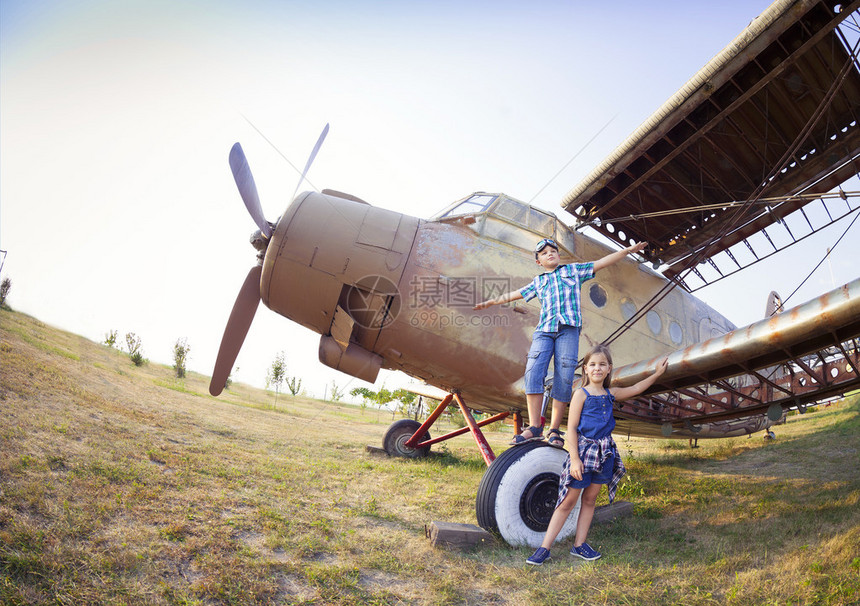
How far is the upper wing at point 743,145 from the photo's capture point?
4914 mm

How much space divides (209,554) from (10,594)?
3.09 feet

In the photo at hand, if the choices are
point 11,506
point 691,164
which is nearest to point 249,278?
point 11,506

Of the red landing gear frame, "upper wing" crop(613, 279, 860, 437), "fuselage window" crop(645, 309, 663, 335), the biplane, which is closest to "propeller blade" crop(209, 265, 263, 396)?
the biplane

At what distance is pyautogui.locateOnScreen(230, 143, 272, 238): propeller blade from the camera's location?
5.09 metres

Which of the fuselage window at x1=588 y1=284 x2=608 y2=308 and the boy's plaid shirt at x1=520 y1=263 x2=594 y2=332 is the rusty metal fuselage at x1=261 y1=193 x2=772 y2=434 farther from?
the boy's plaid shirt at x1=520 y1=263 x2=594 y2=332

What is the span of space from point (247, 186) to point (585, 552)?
485 cm

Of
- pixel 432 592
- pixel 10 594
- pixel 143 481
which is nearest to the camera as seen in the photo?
pixel 10 594

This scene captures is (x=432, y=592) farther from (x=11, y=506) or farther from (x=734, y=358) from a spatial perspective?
(x=734, y=358)

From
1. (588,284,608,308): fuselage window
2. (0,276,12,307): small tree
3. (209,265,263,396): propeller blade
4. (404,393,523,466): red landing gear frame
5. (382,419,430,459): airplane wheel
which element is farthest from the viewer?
(0,276,12,307): small tree

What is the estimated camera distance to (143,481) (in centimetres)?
380

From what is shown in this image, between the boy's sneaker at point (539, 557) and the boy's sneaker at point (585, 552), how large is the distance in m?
0.24

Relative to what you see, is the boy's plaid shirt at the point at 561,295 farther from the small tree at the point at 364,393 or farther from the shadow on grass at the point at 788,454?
the small tree at the point at 364,393

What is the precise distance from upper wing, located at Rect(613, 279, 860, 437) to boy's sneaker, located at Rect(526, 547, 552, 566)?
2.23 meters

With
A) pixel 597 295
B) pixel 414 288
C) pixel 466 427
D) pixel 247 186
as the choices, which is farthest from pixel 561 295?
pixel 466 427
